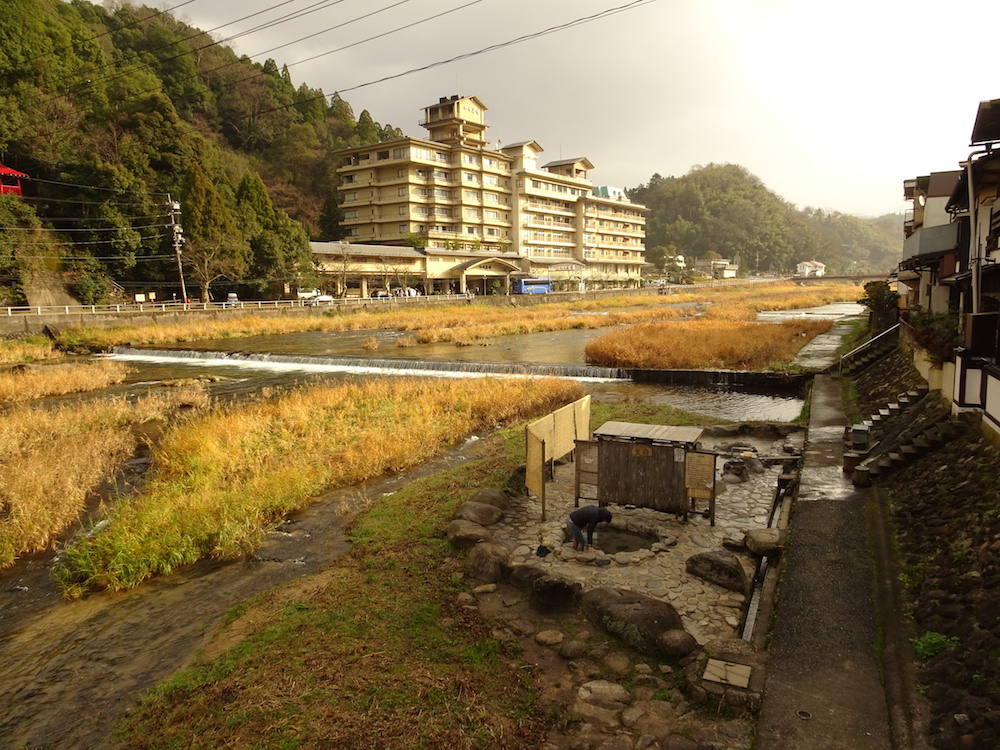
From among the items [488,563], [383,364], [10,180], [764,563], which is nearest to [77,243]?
[10,180]

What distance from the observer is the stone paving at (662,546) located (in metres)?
6.31

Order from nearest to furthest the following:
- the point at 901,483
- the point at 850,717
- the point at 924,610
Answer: the point at 850,717 → the point at 924,610 → the point at 901,483

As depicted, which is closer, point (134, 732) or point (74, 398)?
point (134, 732)

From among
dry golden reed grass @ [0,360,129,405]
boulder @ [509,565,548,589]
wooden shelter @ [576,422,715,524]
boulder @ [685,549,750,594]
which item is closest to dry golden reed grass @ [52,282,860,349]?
dry golden reed grass @ [0,360,129,405]

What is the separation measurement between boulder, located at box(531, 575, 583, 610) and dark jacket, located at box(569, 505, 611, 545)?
123 cm

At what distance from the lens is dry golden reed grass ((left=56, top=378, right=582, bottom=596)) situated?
795 cm

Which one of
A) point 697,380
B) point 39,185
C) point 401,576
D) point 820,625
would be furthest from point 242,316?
point 820,625

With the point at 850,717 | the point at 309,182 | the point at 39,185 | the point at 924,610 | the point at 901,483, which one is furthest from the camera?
the point at 309,182

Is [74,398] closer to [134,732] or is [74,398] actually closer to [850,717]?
[134,732]

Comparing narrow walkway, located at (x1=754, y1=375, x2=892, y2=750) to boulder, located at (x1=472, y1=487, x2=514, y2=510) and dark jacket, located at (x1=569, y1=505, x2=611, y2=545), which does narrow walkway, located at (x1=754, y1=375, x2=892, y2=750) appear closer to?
dark jacket, located at (x1=569, y1=505, x2=611, y2=545)

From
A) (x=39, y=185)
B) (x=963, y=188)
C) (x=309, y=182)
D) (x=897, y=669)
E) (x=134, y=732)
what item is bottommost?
(x=134, y=732)

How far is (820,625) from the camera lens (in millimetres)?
5504

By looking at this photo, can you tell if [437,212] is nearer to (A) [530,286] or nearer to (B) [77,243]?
(A) [530,286]

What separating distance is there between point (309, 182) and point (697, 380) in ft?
214
